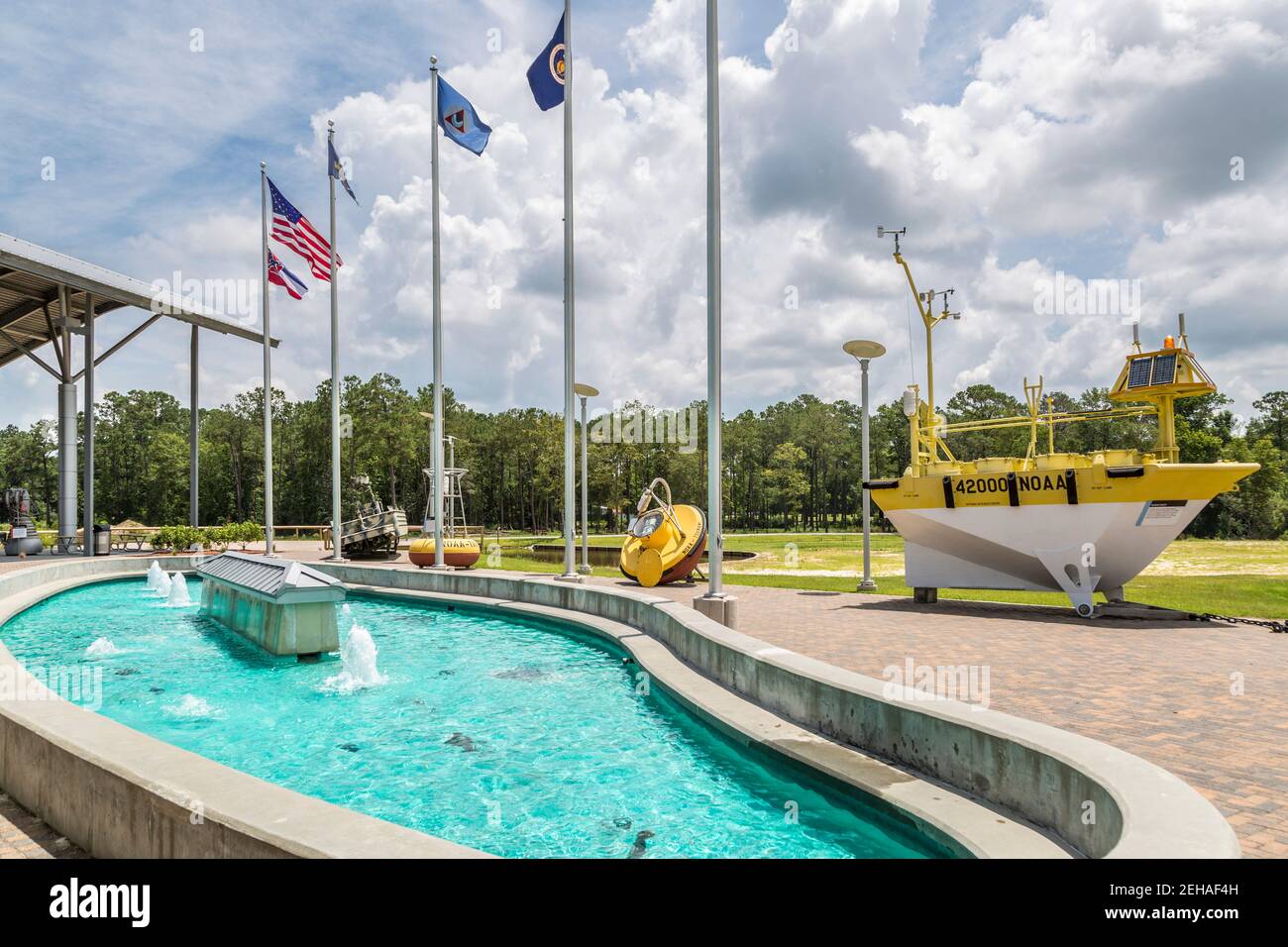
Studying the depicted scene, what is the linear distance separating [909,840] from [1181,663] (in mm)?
6015

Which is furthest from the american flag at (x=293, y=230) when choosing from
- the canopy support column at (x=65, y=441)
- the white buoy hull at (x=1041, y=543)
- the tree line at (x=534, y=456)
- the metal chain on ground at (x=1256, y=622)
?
the tree line at (x=534, y=456)

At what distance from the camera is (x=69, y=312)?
3006cm

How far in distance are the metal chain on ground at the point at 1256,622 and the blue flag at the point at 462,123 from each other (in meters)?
18.3

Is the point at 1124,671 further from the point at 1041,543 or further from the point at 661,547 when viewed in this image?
the point at 661,547

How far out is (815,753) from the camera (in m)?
6.26

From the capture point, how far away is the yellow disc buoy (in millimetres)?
18594

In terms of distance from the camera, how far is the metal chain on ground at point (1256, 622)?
455 inches

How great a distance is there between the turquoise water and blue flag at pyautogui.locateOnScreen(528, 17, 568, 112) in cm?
1150

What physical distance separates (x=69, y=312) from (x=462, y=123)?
2130cm

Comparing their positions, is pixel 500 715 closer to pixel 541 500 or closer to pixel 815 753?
pixel 815 753

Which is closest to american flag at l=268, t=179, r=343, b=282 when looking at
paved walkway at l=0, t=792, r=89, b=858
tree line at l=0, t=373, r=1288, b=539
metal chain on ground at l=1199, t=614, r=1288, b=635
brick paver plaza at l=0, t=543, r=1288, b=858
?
brick paver plaza at l=0, t=543, r=1288, b=858

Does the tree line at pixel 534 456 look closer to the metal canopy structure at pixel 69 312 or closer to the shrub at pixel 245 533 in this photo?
the shrub at pixel 245 533
